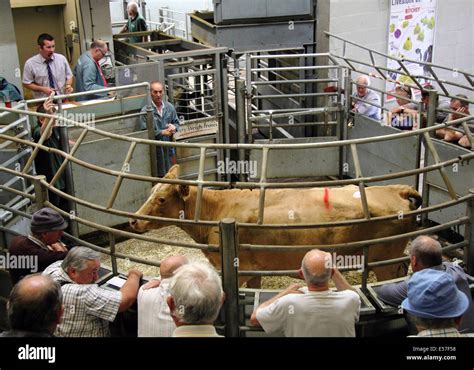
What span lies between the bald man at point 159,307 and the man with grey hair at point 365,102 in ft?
18.8

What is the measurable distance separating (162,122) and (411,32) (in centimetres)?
565

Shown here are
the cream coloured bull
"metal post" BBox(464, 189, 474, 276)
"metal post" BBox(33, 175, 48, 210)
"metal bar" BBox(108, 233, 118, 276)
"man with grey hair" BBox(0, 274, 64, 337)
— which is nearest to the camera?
"man with grey hair" BBox(0, 274, 64, 337)

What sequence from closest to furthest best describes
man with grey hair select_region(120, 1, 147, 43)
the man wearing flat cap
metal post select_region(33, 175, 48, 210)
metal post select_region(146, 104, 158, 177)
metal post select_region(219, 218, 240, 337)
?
metal post select_region(219, 218, 240, 337) < the man wearing flat cap < metal post select_region(33, 175, 48, 210) < metal post select_region(146, 104, 158, 177) < man with grey hair select_region(120, 1, 147, 43)

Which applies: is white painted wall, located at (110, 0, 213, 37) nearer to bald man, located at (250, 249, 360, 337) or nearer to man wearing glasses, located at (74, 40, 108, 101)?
man wearing glasses, located at (74, 40, 108, 101)

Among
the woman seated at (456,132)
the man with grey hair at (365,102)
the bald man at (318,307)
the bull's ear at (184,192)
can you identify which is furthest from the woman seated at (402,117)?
the bald man at (318,307)

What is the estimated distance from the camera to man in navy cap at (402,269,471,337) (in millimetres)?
3275

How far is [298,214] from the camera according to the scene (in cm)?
587

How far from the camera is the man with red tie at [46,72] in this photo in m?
8.51

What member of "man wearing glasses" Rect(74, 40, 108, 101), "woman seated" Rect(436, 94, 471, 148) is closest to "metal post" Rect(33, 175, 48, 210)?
"man wearing glasses" Rect(74, 40, 108, 101)

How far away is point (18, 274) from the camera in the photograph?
4.63m

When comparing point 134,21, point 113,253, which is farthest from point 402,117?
point 134,21

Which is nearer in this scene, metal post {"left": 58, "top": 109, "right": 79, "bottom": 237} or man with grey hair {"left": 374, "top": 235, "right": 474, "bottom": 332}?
man with grey hair {"left": 374, "top": 235, "right": 474, "bottom": 332}

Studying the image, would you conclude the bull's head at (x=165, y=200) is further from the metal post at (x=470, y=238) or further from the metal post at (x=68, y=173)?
the metal post at (x=470, y=238)

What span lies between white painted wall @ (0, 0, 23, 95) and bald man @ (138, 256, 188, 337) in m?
6.25
